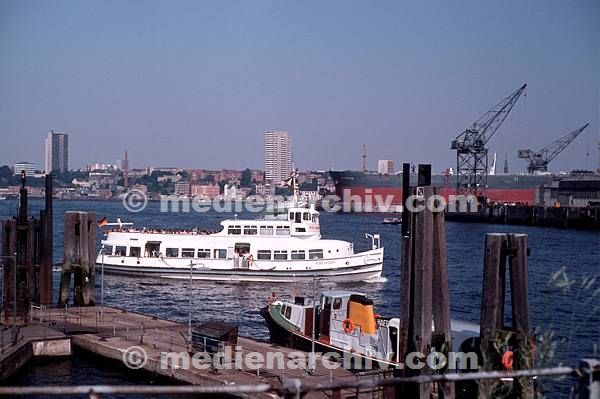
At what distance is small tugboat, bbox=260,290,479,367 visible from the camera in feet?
52.9

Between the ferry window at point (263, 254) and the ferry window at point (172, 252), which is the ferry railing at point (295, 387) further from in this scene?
the ferry window at point (172, 252)

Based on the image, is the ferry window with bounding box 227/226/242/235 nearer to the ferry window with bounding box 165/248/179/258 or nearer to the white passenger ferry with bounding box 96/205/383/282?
the white passenger ferry with bounding box 96/205/383/282

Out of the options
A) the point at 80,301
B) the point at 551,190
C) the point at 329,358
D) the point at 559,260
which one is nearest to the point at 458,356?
the point at 329,358

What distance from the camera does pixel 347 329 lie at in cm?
1711

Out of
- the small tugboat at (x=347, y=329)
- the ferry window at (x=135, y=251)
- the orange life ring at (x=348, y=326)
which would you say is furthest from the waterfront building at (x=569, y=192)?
the orange life ring at (x=348, y=326)

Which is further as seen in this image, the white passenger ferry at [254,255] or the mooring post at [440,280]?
the white passenger ferry at [254,255]

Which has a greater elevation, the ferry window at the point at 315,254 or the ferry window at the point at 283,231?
the ferry window at the point at 283,231

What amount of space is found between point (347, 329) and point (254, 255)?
20.8m

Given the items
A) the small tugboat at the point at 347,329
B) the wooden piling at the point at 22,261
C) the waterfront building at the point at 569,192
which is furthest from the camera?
the waterfront building at the point at 569,192

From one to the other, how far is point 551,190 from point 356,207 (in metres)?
31.7

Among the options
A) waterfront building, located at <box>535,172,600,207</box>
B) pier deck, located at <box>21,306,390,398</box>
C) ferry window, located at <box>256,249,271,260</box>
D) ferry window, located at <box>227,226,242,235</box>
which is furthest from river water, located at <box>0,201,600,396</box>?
waterfront building, located at <box>535,172,600,207</box>

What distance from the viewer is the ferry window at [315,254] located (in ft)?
122

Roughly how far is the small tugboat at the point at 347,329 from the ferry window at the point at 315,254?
17.3 metres

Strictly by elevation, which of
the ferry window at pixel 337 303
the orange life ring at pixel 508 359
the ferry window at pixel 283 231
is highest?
the ferry window at pixel 283 231
